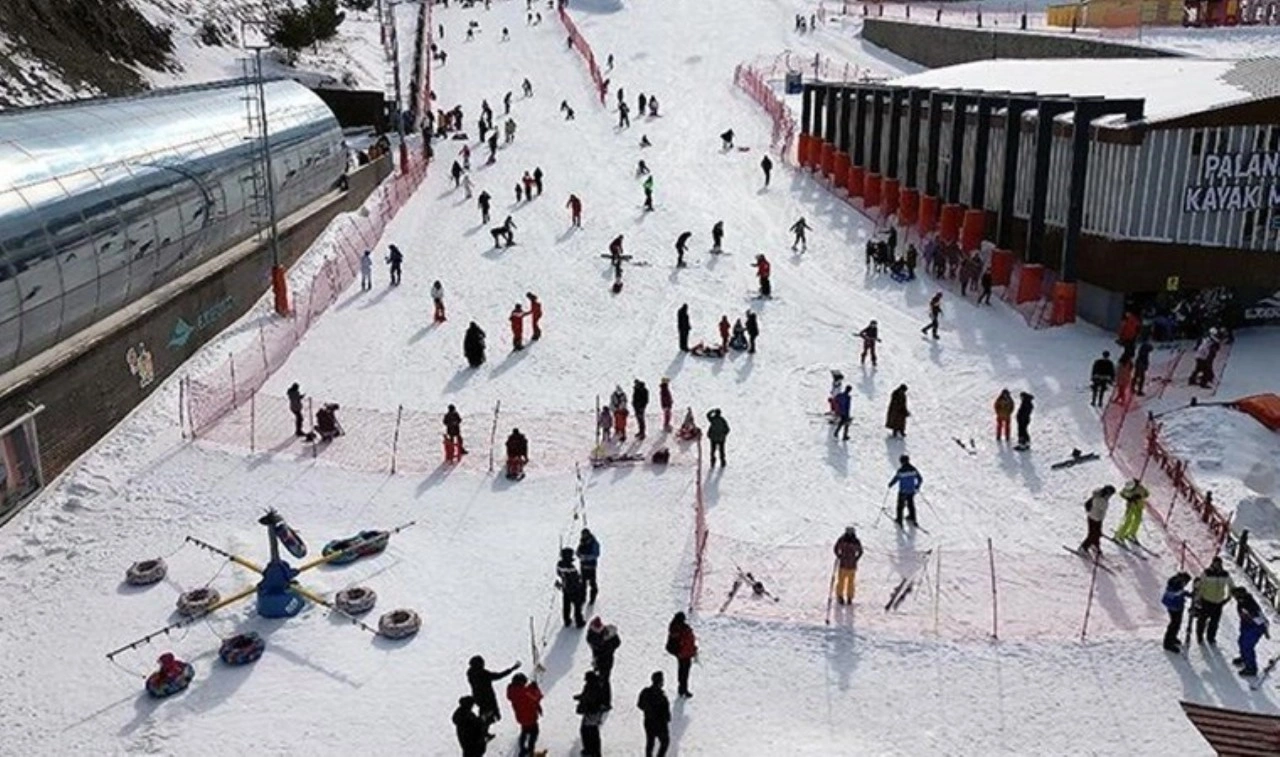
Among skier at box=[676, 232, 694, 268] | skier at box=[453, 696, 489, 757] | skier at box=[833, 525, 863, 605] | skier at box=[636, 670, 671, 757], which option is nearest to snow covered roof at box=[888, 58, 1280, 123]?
skier at box=[676, 232, 694, 268]

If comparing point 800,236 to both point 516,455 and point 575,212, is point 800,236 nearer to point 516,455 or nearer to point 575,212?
point 575,212

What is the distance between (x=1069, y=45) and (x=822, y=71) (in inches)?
580

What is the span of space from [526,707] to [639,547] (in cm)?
499

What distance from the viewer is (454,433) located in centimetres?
2022

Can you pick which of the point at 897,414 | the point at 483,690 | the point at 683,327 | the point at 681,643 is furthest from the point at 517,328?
the point at 483,690

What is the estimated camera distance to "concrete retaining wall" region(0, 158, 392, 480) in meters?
18.7

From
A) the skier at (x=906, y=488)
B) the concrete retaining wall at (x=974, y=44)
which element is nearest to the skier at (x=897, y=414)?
the skier at (x=906, y=488)

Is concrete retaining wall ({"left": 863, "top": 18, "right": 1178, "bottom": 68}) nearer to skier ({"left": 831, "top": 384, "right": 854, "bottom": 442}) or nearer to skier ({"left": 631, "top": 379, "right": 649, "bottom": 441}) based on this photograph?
skier ({"left": 831, "top": 384, "right": 854, "bottom": 442})

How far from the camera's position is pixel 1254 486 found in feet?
63.3

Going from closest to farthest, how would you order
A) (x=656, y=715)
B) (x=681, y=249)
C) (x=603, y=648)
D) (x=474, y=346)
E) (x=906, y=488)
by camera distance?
(x=656, y=715) → (x=603, y=648) → (x=906, y=488) → (x=474, y=346) → (x=681, y=249)

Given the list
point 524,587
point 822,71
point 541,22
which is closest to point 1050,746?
point 524,587

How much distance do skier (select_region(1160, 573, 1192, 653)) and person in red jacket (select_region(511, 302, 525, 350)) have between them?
15078mm

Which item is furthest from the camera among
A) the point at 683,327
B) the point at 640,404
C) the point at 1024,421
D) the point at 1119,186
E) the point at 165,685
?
the point at 1119,186

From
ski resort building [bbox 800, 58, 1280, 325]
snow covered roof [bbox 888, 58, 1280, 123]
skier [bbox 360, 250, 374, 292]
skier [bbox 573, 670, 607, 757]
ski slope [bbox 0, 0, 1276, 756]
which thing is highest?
snow covered roof [bbox 888, 58, 1280, 123]
